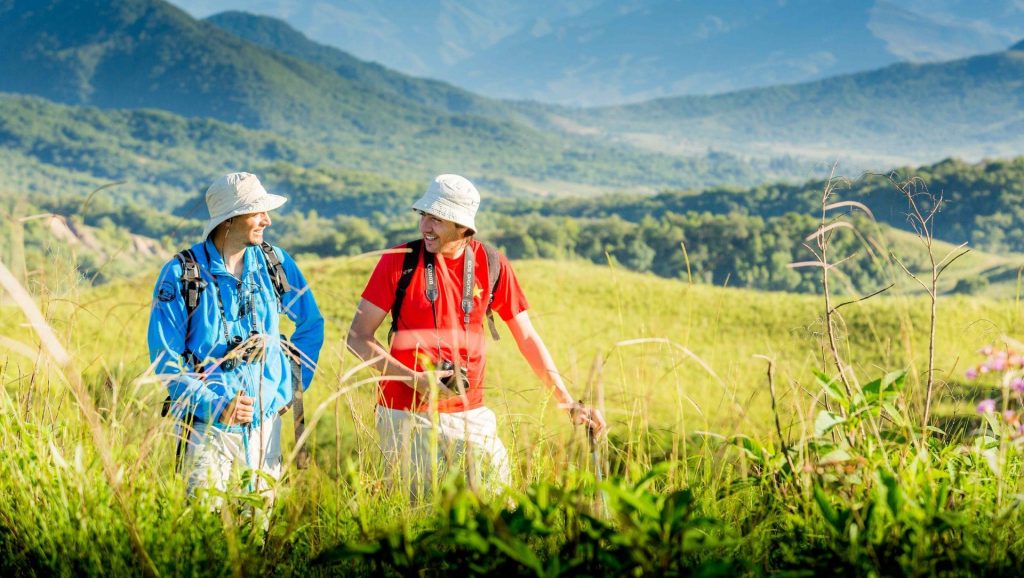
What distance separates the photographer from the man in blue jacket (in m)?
3.36

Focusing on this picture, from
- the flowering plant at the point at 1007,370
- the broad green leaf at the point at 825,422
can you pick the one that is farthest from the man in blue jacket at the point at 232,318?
the flowering plant at the point at 1007,370

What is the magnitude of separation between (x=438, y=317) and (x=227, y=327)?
79cm

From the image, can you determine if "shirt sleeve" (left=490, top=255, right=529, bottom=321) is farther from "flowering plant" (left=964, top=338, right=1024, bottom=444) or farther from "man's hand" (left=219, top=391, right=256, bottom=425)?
"flowering plant" (left=964, top=338, right=1024, bottom=444)

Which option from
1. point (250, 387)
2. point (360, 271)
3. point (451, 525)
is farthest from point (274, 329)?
point (360, 271)

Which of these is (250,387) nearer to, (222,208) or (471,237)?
(222,208)

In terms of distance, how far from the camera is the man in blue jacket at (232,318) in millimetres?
3357

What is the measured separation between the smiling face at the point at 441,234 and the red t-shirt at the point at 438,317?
0.15 ft

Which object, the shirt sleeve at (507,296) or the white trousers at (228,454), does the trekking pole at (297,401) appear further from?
the shirt sleeve at (507,296)

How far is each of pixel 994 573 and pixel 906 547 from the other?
248mm

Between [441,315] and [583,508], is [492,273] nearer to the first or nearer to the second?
[441,315]

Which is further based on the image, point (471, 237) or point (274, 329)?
point (471, 237)

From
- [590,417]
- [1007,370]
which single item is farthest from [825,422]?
[590,417]

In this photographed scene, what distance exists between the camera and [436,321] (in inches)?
143

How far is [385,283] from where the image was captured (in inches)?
145
